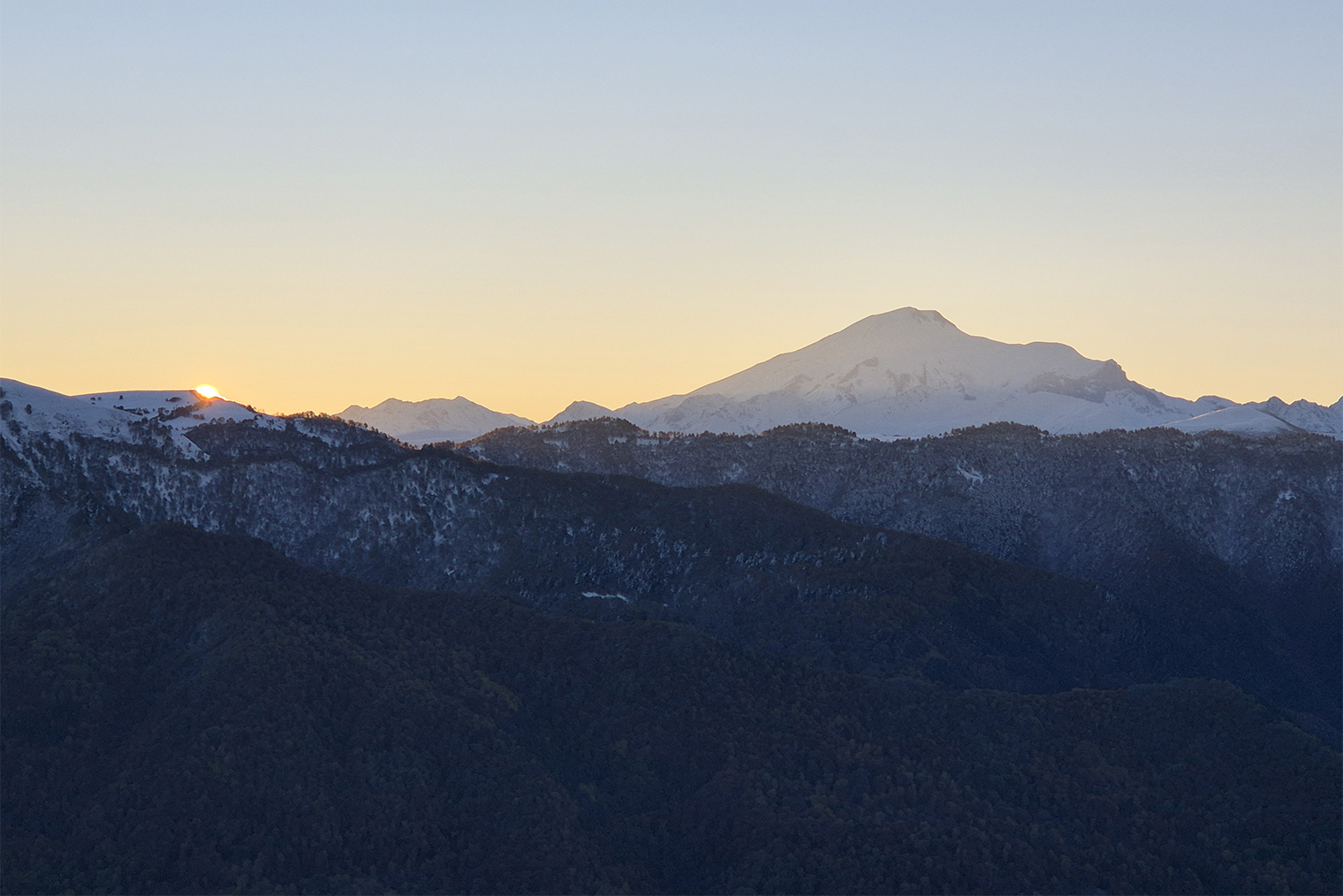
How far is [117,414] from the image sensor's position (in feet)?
454

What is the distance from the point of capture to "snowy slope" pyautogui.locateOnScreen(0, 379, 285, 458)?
12612cm

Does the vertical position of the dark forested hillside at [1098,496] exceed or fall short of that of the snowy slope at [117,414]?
it falls short

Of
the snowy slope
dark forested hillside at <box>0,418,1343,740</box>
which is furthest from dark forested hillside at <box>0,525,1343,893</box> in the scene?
the snowy slope

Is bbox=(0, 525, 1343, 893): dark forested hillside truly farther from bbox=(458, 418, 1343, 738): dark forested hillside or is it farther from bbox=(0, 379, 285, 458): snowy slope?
bbox=(458, 418, 1343, 738): dark forested hillside

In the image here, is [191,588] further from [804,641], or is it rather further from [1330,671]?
[1330,671]

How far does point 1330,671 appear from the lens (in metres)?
159

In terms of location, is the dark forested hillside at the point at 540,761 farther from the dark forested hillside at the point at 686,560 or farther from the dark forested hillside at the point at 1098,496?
the dark forested hillside at the point at 1098,496

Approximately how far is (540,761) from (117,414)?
6938 centimetres

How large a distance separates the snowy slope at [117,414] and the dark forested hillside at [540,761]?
27.5 metres

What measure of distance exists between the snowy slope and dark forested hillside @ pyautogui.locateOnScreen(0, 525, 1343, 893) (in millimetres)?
27525

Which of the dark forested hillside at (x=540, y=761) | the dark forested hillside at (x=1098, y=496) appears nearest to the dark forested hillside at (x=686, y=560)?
the dark forested hillside at (x=1098, y=496)

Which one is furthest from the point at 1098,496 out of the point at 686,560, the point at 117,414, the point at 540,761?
the point at 117,414

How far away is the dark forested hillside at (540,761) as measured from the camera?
259 ft

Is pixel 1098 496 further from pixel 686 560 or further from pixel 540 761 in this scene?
Result: pixel 540 761
